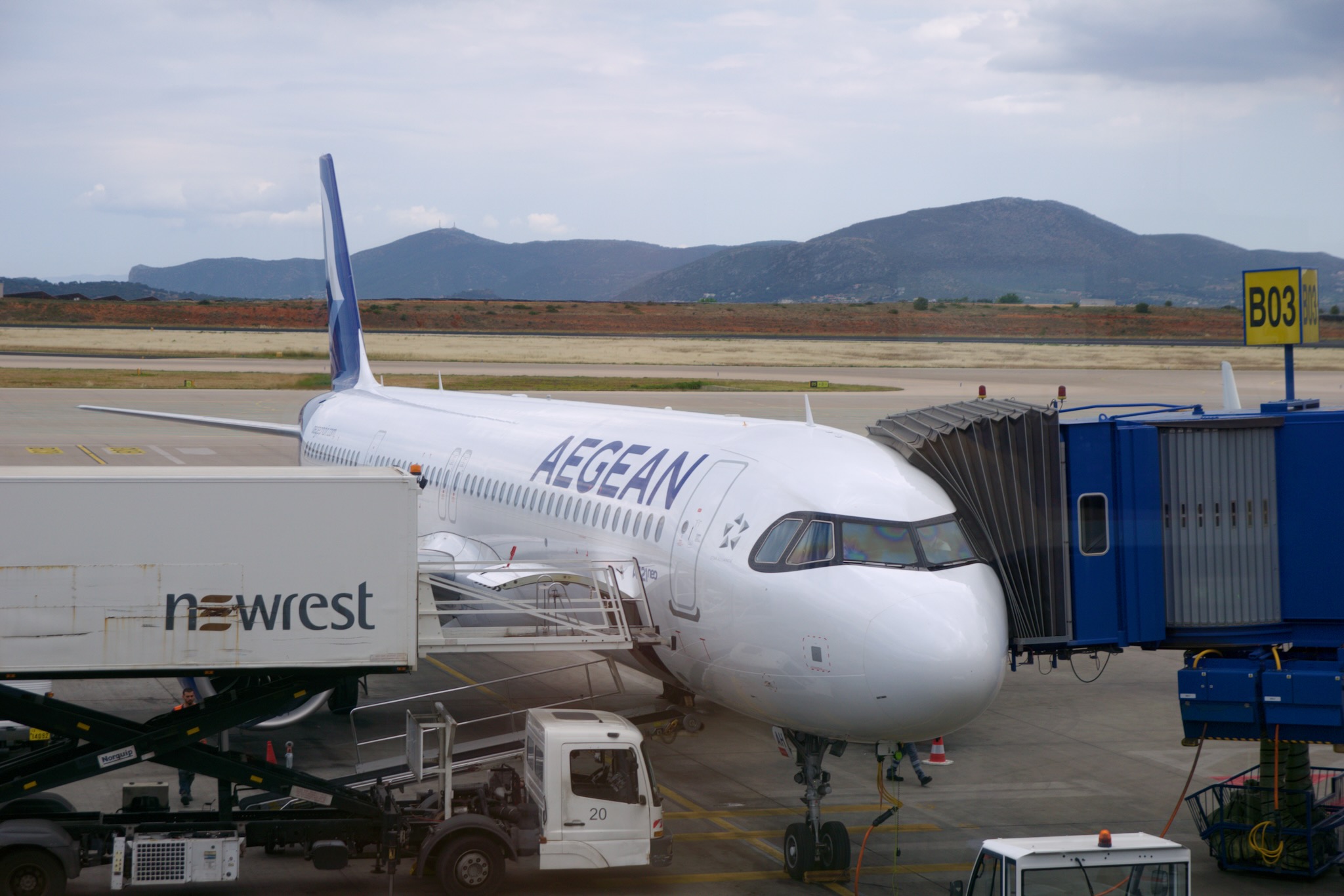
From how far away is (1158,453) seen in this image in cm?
1455

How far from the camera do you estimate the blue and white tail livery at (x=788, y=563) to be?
38.4 feet

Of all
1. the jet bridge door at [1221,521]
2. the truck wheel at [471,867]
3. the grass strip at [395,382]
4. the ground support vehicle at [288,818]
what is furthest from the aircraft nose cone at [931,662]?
the grass strip at [395,382]

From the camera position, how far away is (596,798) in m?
13.1

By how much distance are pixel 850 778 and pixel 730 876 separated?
4518 mm

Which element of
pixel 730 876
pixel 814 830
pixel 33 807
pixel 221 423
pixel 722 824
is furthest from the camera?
pixel 221 423

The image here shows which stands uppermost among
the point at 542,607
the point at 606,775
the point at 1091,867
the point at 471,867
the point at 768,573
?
the point at 768,573

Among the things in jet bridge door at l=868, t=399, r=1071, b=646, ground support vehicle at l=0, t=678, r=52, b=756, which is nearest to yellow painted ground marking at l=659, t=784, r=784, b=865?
jet bridge door at l=868, t=399, r=1071, b=646

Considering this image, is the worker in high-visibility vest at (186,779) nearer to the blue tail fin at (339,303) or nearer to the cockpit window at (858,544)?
the cockpit window at (858,544)

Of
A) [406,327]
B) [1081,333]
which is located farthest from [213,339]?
[1081,333]

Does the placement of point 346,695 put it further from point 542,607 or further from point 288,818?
point 542,607

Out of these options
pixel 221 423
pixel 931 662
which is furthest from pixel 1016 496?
pixel 221 423

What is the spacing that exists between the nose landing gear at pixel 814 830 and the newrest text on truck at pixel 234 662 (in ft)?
4.57

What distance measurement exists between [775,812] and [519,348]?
100 meters

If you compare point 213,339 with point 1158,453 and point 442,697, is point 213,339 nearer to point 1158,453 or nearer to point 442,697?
point 442,697
